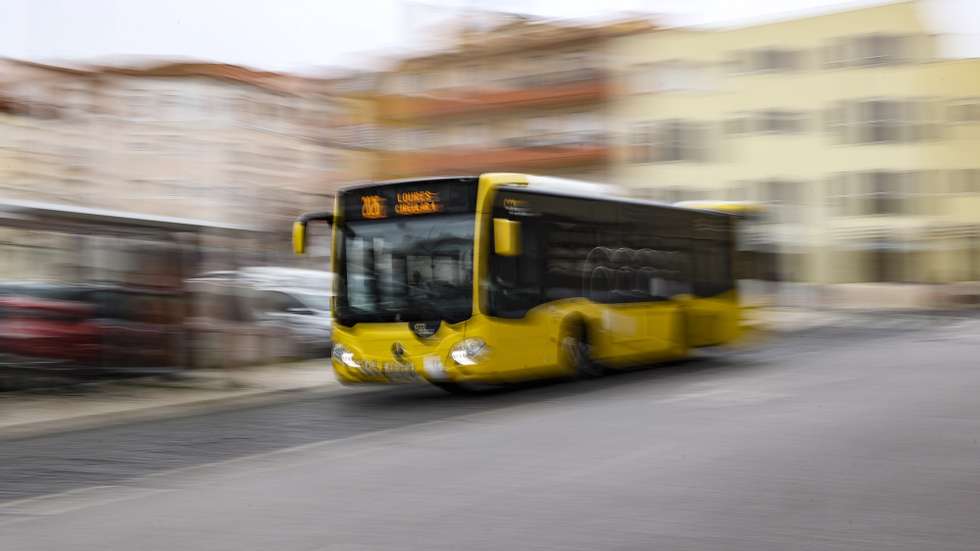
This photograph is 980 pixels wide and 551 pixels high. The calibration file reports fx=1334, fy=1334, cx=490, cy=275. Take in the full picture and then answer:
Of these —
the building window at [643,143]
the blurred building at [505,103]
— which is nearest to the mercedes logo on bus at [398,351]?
the blurred building at [505,103]

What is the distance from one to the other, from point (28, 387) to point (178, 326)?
224 centimetres

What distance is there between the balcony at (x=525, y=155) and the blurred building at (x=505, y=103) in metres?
0.04

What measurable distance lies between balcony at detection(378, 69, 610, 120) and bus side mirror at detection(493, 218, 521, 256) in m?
44.5

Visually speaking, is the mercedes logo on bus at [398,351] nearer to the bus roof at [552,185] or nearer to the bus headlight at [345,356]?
the bus headlight at [345,356]

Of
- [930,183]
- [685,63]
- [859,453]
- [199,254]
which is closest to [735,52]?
[685,63]

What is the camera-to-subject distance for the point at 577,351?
653 inches

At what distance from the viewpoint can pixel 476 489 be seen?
8.16 m

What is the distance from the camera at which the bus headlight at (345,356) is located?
15164 millimetres

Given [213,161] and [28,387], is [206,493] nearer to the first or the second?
[28,387]

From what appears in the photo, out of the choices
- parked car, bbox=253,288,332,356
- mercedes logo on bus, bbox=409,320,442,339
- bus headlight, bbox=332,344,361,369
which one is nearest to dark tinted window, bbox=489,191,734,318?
mercedes logo on bus, bbox=409,320,442,339

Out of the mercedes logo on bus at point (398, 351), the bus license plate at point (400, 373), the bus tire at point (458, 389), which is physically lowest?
the bus tire at point (458, 389)

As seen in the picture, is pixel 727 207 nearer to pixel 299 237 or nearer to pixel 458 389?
pixel 458 389

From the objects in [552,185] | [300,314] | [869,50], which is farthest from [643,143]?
[552,185]

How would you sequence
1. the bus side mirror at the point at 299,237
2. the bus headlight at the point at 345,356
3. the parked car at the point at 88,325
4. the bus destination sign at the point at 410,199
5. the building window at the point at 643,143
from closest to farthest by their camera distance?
the bus destination sign at the point at 410,199 < the bus headlight at the point at 345,356 < the parked car at the point at 88,325 < the bus side mirror at the point at 299,237 < the building window at the point at 643,143
